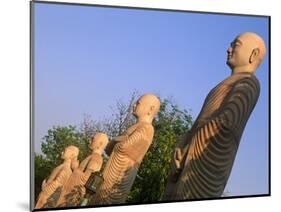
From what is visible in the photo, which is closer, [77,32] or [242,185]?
[77,32]

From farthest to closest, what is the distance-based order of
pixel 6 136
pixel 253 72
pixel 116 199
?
pixel 253 72, pixel 116 199, pixel 6 136

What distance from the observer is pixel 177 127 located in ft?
20.9

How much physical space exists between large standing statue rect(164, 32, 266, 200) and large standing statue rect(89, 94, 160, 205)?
378 mm

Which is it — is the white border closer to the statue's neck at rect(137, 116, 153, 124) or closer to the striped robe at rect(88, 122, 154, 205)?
the striped robe at rect(88, 122, 154, 205)

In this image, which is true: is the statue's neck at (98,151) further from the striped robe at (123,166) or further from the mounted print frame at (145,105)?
the striped robe at (123,166)

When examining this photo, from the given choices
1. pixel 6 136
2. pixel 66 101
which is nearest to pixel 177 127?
pixel 66 101

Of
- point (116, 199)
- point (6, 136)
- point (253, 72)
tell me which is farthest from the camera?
point (253, 72)

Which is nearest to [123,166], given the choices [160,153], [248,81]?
[160,153]

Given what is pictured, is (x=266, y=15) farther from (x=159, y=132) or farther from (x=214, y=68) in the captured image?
(x=159, y=132)

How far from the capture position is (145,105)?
6.22 meters

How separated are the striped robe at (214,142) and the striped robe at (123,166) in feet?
1.30

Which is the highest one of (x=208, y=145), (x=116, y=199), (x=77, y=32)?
(x=77, y=32)

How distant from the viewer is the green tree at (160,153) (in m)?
6.24

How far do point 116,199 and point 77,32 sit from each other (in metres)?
1.61
